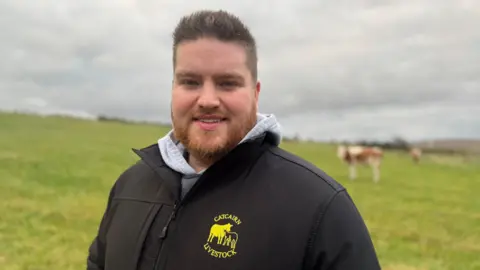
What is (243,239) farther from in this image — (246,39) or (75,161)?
(75,161)

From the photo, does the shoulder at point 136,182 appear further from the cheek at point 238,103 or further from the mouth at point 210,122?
the cheek at point 238,103

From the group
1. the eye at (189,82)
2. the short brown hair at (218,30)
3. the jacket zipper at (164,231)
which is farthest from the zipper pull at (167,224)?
the short brown hair at (218,30)

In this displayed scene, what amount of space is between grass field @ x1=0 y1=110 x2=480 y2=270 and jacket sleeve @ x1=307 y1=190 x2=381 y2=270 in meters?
6.89

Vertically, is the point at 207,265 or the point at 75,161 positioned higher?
the point at 207,265

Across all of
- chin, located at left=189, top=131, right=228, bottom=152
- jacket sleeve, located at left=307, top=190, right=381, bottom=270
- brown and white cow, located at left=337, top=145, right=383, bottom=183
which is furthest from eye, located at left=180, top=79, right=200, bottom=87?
brown and white cow, located at left=337, top=145, right=383, bottom=183

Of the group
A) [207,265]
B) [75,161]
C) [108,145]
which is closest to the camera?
[207,265]

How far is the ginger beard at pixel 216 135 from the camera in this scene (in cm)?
219

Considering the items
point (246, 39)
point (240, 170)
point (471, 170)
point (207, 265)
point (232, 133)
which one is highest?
point (246, 39)

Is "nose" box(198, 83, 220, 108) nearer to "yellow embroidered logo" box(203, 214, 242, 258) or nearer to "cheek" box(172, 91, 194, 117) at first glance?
"cheek" box(172, 91, 194, 117)

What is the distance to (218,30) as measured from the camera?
2.19 metres

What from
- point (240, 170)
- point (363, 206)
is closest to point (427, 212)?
point (363, 206)

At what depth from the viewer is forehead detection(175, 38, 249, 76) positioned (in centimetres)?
216

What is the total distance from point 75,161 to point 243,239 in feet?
66.3

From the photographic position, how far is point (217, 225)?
211 centimetres
